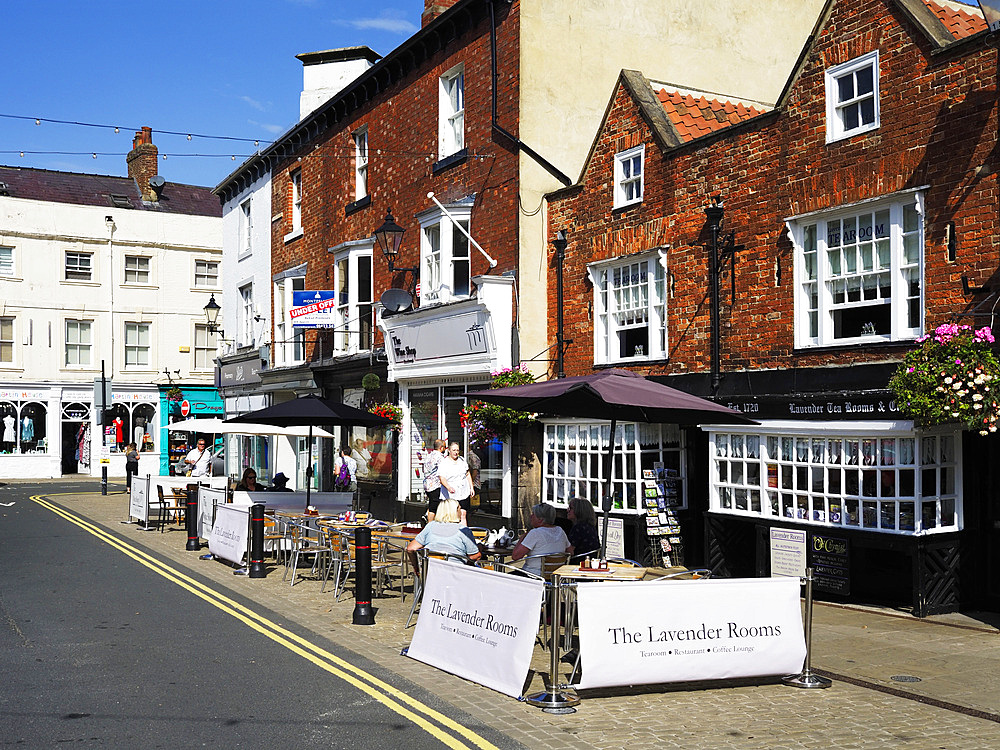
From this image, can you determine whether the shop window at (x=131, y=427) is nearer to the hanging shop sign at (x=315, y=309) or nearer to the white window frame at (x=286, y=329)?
the white window frame at (x=286, y=329)

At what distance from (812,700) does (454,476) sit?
9995 mm

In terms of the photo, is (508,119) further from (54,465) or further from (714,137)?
(54,465)

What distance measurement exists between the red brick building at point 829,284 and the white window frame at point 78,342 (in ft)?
115

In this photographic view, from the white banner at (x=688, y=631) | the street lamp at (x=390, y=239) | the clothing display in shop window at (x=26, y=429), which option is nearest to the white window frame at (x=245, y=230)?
the street lamp at (x=390, y=239)

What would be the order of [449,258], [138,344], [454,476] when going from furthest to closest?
1. [138,344]
2. [449,258]
3. [454,476]

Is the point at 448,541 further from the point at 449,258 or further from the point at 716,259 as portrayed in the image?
the point at 449,258

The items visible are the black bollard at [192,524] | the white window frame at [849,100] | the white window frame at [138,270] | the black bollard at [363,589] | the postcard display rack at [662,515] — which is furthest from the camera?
the white window frame at [138,270]

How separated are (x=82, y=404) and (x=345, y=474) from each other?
2623 centimetres

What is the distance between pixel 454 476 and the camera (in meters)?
17.4

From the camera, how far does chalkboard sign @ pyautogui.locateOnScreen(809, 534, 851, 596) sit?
12172 mm

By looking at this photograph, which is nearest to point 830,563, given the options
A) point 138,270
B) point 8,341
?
point 8,341

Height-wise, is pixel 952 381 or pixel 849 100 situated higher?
pixel 849 100

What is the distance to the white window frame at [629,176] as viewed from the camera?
1603 cm

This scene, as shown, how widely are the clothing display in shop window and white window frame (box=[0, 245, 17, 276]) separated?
623cm
